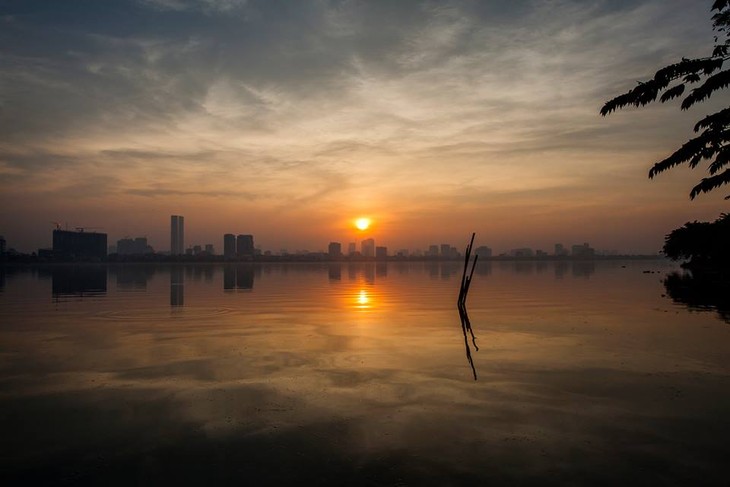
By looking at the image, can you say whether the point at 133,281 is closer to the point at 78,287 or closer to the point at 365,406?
the point at 78,287

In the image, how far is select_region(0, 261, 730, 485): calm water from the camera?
999 centimetres

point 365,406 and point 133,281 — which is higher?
point 133,281

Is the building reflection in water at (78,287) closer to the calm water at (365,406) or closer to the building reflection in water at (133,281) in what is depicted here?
the building reflection in water at (133,281)

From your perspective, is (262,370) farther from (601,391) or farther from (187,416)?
(601,391)

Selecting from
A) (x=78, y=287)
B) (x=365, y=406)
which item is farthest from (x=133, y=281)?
(x=365, y=406)

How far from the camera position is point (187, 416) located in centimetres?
1336

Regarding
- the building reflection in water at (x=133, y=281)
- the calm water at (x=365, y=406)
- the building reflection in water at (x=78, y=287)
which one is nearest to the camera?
the calm water at (x=365, y=406)

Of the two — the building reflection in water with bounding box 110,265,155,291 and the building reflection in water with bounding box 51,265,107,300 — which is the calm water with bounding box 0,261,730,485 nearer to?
the building reflection in water with bounding box 51,265,107,300

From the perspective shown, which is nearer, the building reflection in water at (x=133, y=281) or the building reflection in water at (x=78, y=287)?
the building reflection in water at (x=78, y=287)

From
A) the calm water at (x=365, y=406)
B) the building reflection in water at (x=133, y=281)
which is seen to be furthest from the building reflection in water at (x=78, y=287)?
the calm water at (x=365, y=406)

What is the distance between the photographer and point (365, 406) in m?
14.0

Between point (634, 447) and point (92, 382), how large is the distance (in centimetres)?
1608

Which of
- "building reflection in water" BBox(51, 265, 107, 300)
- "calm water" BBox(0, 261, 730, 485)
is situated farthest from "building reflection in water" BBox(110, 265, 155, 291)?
"calm water" BBox(0, 261, 730, 485)

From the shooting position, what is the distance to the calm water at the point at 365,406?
9992mm
